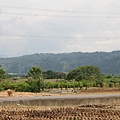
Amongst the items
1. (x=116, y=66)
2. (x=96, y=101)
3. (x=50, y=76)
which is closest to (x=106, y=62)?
(x=116, y=66)

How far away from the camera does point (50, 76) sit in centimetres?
8225

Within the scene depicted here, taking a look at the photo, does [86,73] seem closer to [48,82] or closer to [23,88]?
[48,82]

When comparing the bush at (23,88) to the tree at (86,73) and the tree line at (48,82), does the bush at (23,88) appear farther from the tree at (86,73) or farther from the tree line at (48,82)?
the tree at (86,73)

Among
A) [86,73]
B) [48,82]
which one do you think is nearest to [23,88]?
[48,82]

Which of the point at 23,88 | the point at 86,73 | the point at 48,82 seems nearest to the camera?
the point at 23,88

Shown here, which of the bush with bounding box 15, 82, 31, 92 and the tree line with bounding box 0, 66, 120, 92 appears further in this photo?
the tree line with bounding box 0, 66, 120, 92

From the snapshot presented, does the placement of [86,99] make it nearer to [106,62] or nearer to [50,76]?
[50,76]

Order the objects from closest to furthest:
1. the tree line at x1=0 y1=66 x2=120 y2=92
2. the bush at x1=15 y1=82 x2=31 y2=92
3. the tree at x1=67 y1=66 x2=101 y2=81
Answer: the bush at x1=15 y1=82 x2=31 y2=92 → the tree line at x1=0 y1=66 x2=120 y2=92 → the tree at x1=67 y1=66 x2=101 y2=81

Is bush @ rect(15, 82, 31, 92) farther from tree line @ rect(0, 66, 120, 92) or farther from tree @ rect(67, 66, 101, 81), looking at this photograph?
tree @ rect(67, 66, 101, 81)

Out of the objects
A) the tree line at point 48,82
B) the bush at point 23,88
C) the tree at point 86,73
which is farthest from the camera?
the tree at point 86,73

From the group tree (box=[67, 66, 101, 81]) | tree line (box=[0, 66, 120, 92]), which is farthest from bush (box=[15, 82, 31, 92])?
tree (box=[67, 66, 101, 81])

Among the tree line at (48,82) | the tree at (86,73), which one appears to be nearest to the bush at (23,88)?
the tree line at (48,82)

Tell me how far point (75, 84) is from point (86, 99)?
2767 cm

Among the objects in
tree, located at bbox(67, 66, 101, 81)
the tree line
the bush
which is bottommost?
the bush
